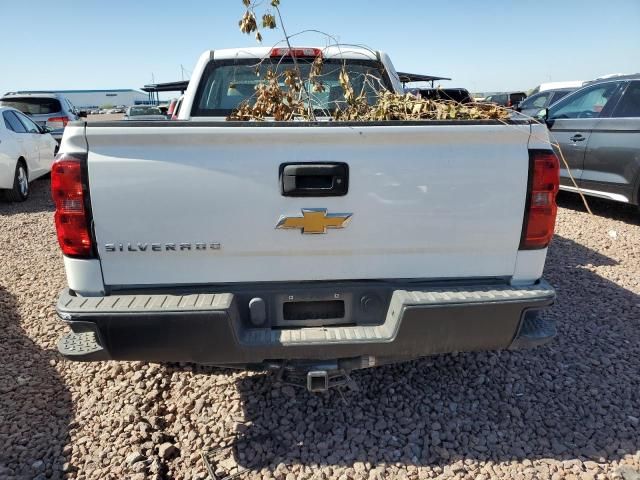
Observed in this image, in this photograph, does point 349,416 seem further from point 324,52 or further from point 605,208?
point 605,208

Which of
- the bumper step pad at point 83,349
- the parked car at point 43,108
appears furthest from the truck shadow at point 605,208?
the parked car at point 43,108

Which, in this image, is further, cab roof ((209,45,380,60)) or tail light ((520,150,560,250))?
cab roof ((209,45,380,60))

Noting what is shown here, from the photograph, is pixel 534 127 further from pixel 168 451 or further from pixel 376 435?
pixel 168 451

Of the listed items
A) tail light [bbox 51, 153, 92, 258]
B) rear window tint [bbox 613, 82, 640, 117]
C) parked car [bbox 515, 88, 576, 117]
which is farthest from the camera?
parked car [bbox 515, 88, 576, 117]

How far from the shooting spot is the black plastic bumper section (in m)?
2.06

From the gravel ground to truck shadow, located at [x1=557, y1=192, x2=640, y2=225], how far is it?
12.3ft

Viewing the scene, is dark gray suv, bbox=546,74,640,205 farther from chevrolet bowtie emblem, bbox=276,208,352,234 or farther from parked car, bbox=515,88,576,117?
chevrolet bowtie emblem, bbox=276,208,352,234

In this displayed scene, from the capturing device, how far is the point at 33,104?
11.2m

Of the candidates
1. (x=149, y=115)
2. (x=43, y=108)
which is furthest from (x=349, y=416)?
(x=43, y=108)

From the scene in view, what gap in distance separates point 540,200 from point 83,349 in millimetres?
2213

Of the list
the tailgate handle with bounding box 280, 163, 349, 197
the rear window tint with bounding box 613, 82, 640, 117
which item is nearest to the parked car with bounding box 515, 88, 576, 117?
the rear window tint with bounding box 613, 82, 640, 117

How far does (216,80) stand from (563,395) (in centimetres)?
349

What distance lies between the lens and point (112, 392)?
9.45 feet

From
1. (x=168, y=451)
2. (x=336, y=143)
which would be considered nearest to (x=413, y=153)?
(x=336, y=143)
